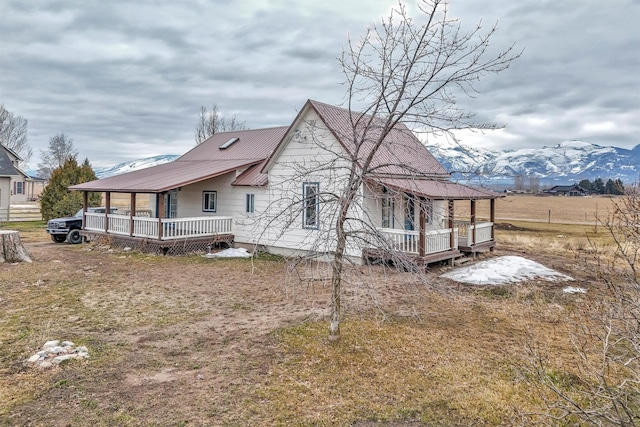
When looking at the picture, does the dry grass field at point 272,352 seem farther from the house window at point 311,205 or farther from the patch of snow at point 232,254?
the patch of snow at point 232,254

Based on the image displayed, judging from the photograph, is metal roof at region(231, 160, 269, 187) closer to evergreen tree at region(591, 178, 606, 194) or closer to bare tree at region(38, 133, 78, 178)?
bare tree at region(38, 133, 78, 178)

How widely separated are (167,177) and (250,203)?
12.5ft

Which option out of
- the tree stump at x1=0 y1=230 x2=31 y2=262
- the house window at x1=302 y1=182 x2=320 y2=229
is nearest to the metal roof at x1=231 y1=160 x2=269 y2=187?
the house window at x1=302 y1=182 x2=320 y2=229

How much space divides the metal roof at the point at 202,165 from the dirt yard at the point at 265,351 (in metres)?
5.91

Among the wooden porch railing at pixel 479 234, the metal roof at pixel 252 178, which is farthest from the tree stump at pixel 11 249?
the wooden porch railing at pixel 479 234

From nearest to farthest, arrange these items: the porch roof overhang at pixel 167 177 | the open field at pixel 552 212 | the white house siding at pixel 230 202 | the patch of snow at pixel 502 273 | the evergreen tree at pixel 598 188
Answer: the patch of snow at pixel 502 273, the porch roof overhang at pixel 167 177, the white house siding at pixel 230 202, the open field at pixel 552 212, the evergreen tree at pixel 598 188

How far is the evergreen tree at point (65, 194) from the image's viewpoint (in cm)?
2539

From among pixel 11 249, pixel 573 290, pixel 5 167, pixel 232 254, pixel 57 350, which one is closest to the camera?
pixel 57 350

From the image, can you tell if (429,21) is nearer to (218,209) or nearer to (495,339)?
(495,339)

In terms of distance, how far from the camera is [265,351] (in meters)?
6.76

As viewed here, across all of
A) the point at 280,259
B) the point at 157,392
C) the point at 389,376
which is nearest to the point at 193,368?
the point at 157,392

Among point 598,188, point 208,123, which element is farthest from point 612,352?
point 598,188

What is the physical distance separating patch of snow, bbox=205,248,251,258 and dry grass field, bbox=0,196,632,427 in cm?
403

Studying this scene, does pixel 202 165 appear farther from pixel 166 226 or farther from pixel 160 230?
pixel 160 230
